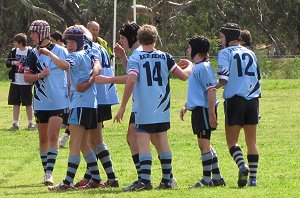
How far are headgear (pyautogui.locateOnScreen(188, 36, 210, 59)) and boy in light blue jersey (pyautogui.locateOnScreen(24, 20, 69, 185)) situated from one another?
1.81 metres

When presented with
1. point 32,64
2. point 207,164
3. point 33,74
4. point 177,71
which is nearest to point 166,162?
point 207,164

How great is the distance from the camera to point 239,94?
10.8 m

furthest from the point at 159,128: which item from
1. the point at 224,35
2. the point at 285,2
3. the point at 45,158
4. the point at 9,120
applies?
the point at 285,2

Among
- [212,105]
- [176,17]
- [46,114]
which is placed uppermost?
[176,17]

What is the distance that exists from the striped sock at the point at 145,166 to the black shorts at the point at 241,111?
107 centimetres

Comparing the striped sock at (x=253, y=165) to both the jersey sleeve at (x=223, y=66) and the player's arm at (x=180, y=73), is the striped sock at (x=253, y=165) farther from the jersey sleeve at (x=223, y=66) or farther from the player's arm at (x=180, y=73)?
the player's arm at (x=180, y=73)

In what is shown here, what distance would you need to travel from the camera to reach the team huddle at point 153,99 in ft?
34.5

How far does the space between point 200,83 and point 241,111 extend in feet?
1.89

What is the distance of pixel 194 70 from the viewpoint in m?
10.8

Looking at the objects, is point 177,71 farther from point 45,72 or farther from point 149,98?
point 45,72

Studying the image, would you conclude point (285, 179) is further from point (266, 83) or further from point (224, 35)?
point (266, 83)

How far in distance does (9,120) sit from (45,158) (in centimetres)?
1028

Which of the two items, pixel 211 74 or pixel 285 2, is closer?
pixel 211 74

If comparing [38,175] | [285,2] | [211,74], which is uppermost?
[285,2]
